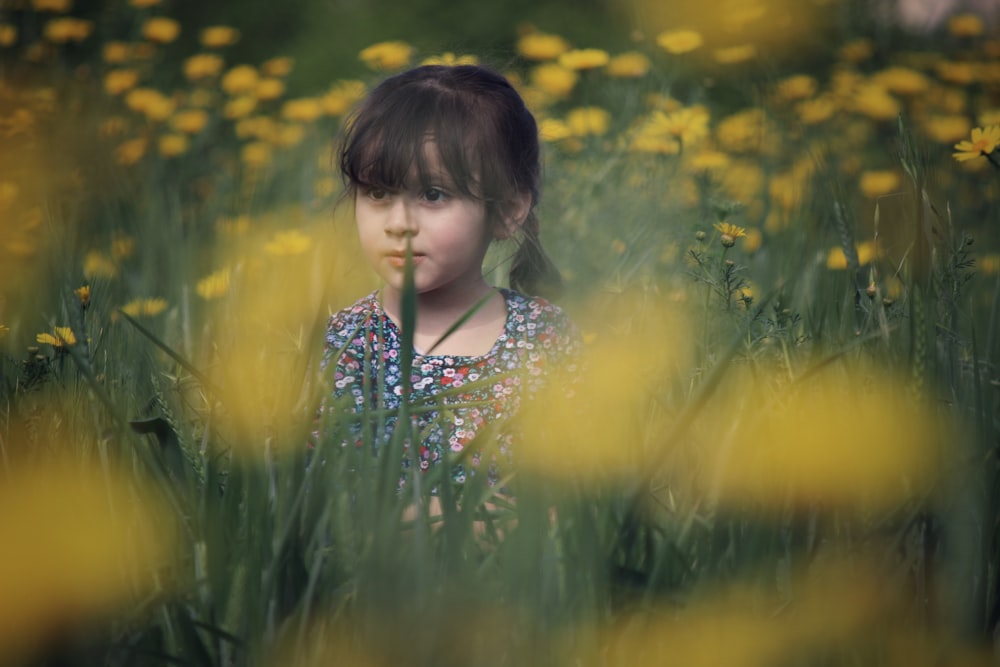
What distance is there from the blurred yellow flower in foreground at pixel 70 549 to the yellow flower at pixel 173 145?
2098mm

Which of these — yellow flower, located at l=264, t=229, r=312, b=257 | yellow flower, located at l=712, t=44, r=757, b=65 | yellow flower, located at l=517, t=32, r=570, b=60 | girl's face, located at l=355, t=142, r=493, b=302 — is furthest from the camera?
yellow flower, located at l=517, t=32, r=570, b=60

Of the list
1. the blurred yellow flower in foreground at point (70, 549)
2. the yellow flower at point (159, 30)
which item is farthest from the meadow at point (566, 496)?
the yellow flower at point (159, 30)

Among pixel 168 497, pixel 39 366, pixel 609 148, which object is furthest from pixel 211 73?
pixel 168 497

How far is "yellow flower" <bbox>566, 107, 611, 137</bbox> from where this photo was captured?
8.01ft

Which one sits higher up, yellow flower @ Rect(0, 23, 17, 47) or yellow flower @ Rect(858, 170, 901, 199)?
yellow flower @ Rect(0, 23, 17, 47)

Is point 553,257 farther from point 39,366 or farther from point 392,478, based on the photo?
point 392,478

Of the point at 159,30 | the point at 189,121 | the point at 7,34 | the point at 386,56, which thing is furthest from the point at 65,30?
the point at 386,56

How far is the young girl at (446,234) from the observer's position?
1295mm

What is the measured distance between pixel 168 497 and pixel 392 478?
21 centimetres

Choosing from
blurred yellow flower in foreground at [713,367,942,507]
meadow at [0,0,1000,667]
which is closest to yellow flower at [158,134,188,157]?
meadow at [0,0,1000,667]

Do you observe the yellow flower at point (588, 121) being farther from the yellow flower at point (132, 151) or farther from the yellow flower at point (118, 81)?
the yellow flower at point (118, 81)

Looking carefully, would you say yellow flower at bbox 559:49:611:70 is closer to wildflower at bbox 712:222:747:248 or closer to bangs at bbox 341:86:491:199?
bangs at bbox 341:86:491:199

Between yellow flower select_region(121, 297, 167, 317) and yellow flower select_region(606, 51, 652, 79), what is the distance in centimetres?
139

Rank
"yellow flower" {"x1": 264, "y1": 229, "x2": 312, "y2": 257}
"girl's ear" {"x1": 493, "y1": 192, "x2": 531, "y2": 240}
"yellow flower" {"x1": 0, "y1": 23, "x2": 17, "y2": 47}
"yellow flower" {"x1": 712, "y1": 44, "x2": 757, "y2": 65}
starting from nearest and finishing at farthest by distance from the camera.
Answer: "girl's ear" {"x1": 493, "y1": 192, "x2": 531, "y2": 240} → "yellow flower" {"x1": 264, "y1": 229, "x2": 312, "y2": 257} → "yellow flower" {"x1": 712, "y1": 44, "x2": 757, "y2": 65} → "yellow flower" {"x1": 0, "y1": 23, "x2": 17, "y2": 47}
